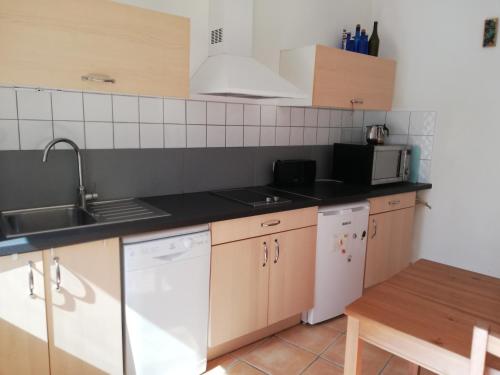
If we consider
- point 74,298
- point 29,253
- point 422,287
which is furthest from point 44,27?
point 422,287

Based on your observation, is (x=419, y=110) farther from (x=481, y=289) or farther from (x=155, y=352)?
(x=155, y=352)

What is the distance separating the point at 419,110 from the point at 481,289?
200 centimetres

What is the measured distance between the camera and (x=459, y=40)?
113 inches

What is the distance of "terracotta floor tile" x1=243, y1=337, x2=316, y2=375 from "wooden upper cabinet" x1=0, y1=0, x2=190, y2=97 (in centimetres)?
155

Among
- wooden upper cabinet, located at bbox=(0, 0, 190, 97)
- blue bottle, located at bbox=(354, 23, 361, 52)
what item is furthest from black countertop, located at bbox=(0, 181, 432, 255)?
blue bottle, located at bbox=(354, 23, 361, 52)

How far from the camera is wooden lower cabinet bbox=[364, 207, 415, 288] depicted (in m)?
2.83

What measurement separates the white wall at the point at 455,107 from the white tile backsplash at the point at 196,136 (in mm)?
1789

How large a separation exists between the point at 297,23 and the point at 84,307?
92.1 inches

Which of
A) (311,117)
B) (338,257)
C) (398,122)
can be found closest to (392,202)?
(338,257)

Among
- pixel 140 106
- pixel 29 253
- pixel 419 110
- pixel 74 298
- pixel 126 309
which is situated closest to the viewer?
pixel 29 253

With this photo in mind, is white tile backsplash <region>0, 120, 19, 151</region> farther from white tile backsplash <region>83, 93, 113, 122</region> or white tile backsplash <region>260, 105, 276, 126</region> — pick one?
white tile backsplash <region>260, 105, 276, 126</region>

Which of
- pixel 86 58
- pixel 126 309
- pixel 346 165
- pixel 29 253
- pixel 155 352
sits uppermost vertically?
pixel 86 58

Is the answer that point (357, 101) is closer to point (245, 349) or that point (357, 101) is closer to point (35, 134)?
point (245, 349)

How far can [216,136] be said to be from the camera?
254 cm
